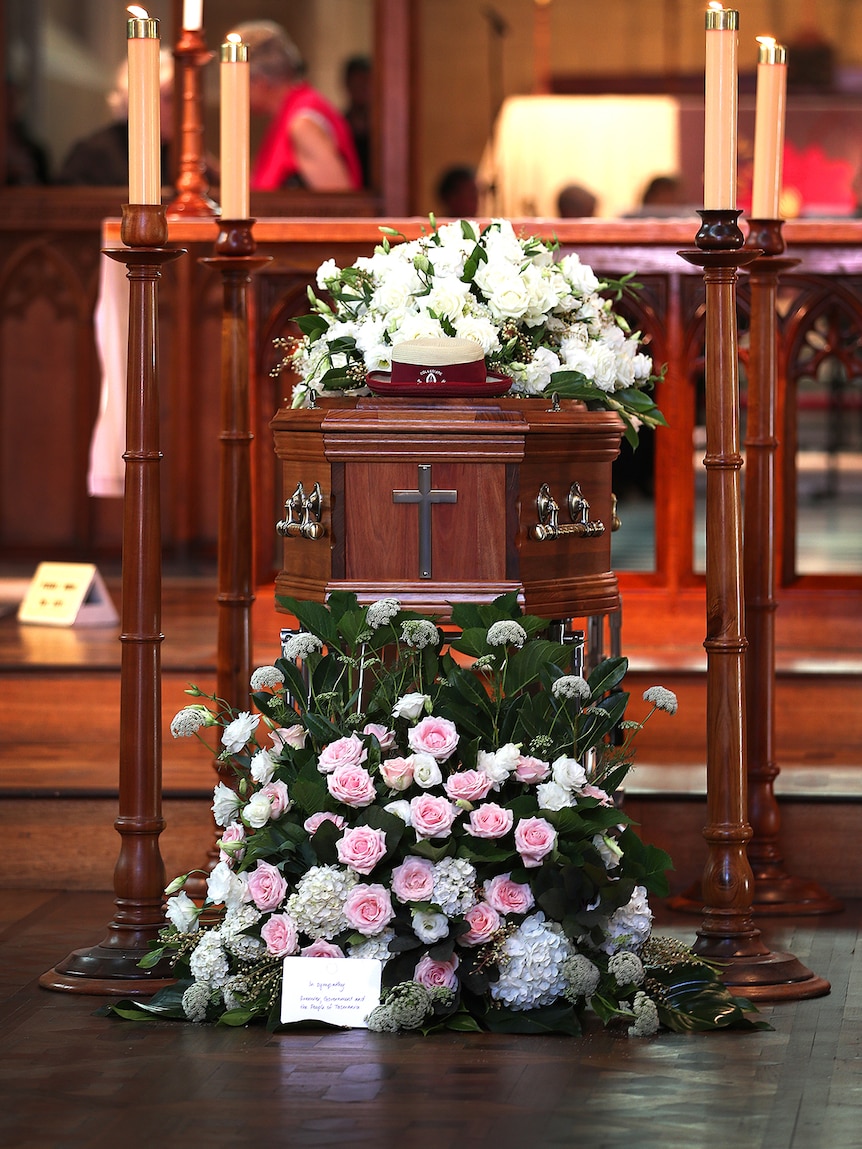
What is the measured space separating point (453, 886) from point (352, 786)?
26cm

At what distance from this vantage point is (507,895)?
3.63 metres

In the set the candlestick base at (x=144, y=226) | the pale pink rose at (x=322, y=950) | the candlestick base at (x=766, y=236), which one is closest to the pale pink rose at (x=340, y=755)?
the pale pink rose at (x=322, y=950)

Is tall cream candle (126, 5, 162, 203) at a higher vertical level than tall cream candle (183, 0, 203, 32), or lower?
lower

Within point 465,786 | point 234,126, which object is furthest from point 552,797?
point 234,126

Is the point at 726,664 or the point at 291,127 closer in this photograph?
the point at 726,664

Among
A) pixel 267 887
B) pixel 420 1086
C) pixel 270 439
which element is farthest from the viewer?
pixel 270 439

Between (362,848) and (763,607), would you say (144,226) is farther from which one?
(763,607)

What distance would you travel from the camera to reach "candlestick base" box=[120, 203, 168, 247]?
3912 mm

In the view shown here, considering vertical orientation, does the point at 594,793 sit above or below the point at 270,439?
below

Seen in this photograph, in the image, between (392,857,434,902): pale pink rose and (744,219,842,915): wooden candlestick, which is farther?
(744,219,842,915): wooden candlestick

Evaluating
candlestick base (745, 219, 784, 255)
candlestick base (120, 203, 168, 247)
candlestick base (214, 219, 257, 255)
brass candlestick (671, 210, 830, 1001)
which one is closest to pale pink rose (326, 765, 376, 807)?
brass candlestick (671, 210, 830, 1001)

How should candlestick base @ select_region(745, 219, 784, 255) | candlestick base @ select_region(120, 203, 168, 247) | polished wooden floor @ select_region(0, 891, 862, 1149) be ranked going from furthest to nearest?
candlestick base @ select_region(745, 219, 784, 255) < candlestick base @ select_region(120, 203, 168, 247) < polished wooden floor @ select_region(0, 891, 862, 1149)

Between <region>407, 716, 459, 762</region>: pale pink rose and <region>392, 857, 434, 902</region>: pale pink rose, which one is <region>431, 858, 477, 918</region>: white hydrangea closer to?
<region>392, 857, 434, 902</region>: pale pink rose

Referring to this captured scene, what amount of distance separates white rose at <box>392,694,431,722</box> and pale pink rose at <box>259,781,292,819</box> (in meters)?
0.25
